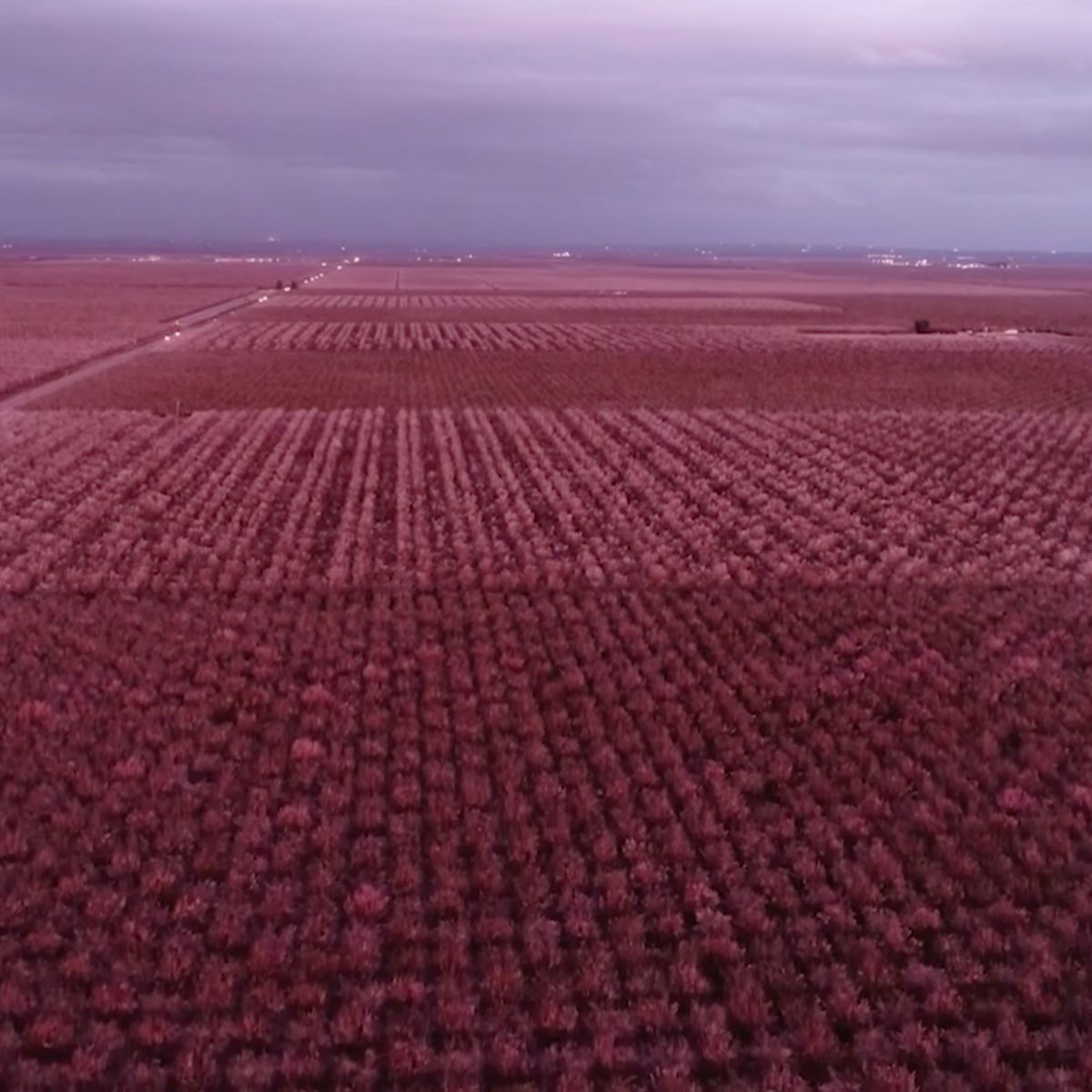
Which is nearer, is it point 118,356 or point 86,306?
point 118,356

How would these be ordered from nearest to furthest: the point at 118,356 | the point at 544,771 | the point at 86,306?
1. the point at 544,771
2. the point at 118,356
3. the point at 86,306

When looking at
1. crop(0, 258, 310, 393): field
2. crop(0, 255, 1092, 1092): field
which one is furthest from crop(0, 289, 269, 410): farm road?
crop(0, 255, 1092, 1092): field

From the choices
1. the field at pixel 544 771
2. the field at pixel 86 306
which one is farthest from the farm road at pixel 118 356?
the field at pixel 544 771

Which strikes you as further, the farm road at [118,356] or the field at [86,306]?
the field at [86,306]

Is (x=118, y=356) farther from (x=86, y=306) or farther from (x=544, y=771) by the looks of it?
(x=544, y=771)

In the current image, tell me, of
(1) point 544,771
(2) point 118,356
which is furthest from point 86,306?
(1) point 544,771

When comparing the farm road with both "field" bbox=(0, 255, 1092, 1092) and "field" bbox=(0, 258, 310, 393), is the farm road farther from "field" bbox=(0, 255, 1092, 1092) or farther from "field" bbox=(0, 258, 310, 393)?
"field" bbox=(0, 255, 1092, 1092)

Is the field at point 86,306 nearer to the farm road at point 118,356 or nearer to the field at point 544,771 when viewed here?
the farm road at point 118,356

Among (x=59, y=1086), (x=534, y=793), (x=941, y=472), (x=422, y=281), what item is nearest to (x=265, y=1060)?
(x=59, y=1086)
